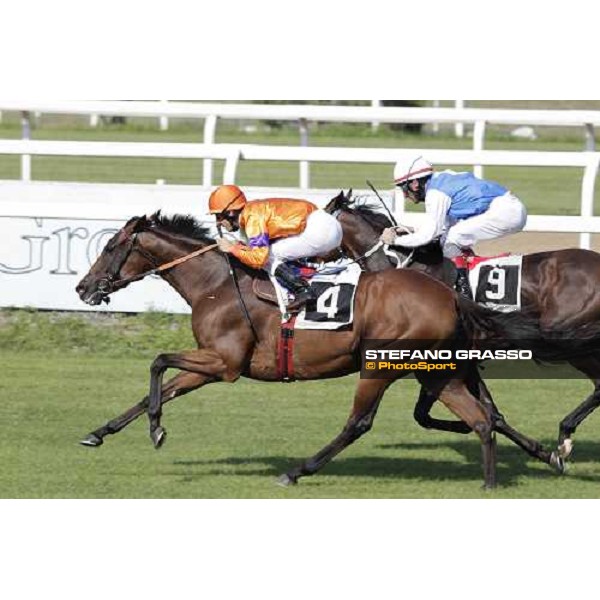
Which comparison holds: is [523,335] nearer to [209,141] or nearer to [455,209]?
[455,209]

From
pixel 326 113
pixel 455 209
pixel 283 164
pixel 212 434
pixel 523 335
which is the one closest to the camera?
pixel 523 335

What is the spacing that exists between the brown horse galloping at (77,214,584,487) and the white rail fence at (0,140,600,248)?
3085 mm

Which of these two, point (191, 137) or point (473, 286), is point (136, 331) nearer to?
point (473, 286)

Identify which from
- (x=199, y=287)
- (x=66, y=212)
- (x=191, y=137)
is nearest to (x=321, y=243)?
(x=199, y=287)

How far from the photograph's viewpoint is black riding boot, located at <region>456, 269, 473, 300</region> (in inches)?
331

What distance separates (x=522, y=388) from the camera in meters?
10.7

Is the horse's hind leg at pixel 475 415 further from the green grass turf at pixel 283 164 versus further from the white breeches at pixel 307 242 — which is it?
the green grass turf at pixel 283 164

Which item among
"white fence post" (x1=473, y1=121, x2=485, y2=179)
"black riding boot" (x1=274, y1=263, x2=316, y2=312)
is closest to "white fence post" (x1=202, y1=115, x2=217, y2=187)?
"white fence post" (x1=473, y1=121, x2=485, y2=179)

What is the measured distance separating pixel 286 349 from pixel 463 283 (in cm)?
119

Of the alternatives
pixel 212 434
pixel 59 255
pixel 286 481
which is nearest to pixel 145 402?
pixel 286 481

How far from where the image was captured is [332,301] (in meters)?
7.64

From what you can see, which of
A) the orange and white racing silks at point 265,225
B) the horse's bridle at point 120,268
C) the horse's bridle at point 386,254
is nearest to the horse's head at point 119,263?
the horse's bridle at point 120,268

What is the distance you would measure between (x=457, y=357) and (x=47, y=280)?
4725 millimetres

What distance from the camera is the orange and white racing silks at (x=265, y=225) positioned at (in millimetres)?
7824
